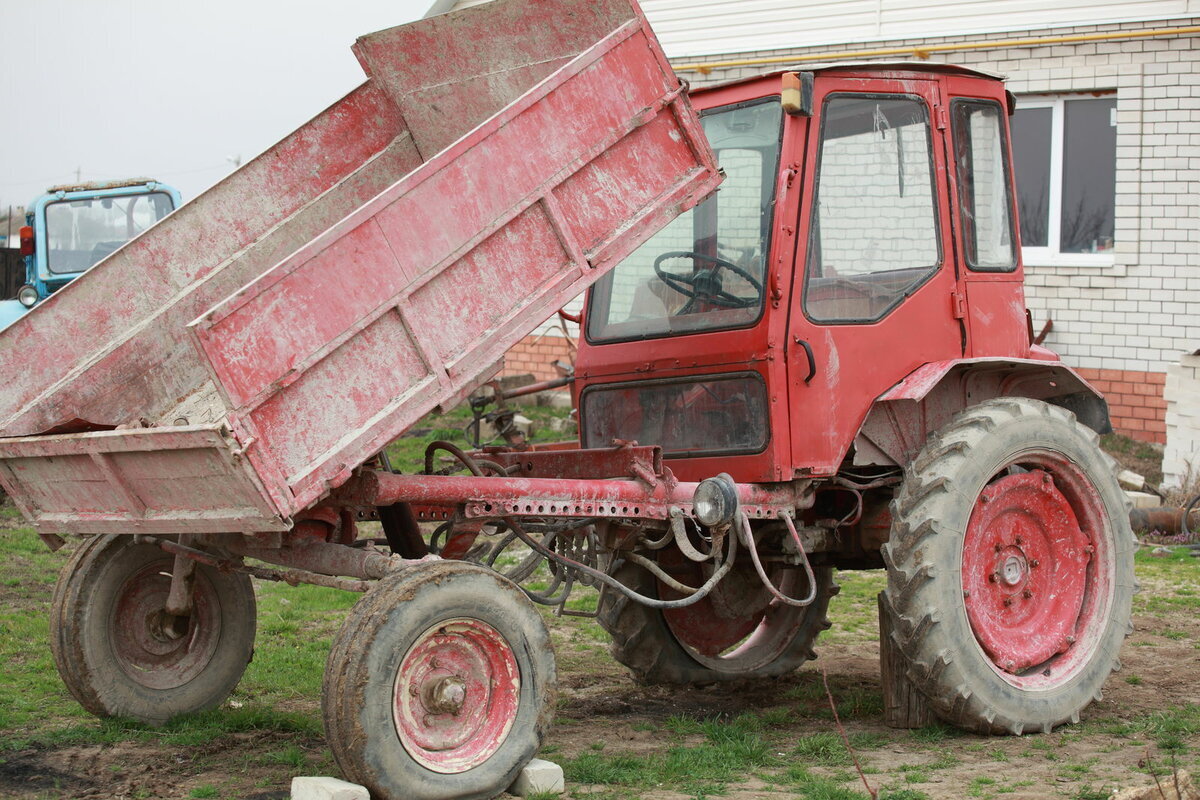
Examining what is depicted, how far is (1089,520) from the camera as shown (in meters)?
6.12

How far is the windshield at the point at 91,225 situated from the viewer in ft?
47.0

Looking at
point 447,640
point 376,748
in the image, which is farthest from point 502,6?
point 376,748

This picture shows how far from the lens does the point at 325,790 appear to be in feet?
13.9

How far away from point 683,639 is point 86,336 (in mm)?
3177

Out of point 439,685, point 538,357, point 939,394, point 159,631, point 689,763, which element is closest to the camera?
point 439,685

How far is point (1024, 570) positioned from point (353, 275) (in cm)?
333

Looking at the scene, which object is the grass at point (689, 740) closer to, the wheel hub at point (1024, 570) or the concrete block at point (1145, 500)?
the wheel hub at point (1024, 570)

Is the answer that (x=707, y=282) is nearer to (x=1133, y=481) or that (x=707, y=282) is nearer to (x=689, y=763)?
(x=689, y=763)

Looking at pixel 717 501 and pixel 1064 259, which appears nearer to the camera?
pixel 717 501

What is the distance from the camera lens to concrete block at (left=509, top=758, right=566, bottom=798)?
4.64 m

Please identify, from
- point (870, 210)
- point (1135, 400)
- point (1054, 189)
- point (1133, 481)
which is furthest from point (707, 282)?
point (1054, 189)

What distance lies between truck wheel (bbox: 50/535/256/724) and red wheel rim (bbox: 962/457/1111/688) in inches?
125

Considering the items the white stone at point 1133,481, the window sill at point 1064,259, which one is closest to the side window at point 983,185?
the white stone at point 1133,481

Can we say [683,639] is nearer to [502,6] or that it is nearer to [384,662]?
[384,662]
